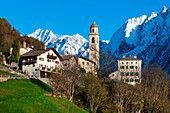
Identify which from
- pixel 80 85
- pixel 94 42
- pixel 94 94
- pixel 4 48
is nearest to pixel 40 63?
pixel 80 85

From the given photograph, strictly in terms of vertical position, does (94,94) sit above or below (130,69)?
below

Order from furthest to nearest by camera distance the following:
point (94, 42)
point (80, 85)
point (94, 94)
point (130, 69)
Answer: point (94, 42)
point (130, 69)
point (80, 85)
point (94, 94)

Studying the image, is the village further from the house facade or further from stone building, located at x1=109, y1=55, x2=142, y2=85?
stone building, located at x1=109, y1=55, x2=142, y2=85

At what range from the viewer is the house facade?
76.2 meters

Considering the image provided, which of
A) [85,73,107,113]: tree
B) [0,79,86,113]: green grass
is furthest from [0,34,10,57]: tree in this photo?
[85,73,107,113]: tree

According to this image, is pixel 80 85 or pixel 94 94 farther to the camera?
pixel 80 85

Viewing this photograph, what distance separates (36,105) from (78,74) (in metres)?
29.7

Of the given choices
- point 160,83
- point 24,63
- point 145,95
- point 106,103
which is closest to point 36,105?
point 106,103

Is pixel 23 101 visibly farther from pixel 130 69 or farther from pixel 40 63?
pixel 130 69

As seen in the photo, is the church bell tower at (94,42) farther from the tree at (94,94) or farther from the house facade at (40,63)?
the tree at (94,94)

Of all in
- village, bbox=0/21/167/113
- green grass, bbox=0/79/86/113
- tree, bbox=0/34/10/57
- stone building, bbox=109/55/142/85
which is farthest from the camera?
tree, bbox=0/34/10/57

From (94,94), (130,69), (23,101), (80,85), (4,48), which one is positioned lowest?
(94,94)

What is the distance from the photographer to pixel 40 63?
78688mm

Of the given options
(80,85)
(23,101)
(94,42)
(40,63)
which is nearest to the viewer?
(23,101)
